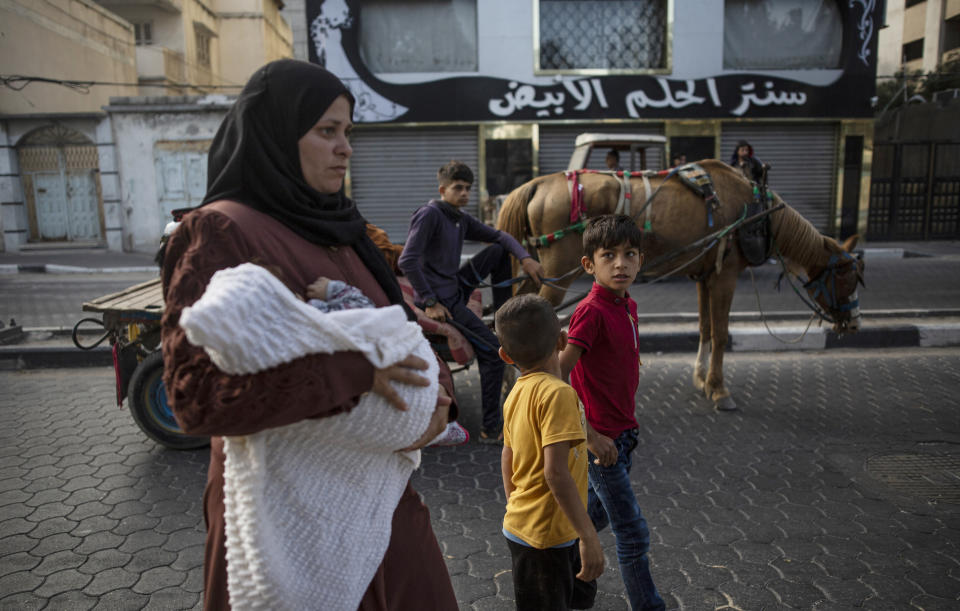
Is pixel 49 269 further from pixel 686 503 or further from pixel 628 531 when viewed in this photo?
pixel 628 531

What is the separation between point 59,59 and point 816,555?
21.1m

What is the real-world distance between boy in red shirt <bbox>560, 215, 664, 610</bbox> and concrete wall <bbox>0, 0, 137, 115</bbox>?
699 inches

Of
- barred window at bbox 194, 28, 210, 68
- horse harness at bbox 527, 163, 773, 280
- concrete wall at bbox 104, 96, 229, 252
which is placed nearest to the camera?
horse harness at bbox 527, 163, 773, 280

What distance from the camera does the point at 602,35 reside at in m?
16.6

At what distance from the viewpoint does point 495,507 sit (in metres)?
3.62

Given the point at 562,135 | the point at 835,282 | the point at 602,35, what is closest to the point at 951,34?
the point at 602,35

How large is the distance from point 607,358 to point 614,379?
3.3 inches

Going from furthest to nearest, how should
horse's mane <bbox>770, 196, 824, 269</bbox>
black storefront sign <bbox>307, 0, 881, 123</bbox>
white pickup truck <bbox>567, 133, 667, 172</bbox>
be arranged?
black storefront sign <bbox>307, 0, 881, 123</bbox>, white pickup truck <bbox>567, 133, 667, 172</bbox>, horse's mane <bbox>770, 196, 824, 269</bbox>

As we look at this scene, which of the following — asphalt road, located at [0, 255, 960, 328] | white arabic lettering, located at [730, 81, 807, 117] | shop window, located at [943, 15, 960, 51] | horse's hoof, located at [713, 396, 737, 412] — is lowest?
horse's hoof, located at [713, 396, 737, 412]

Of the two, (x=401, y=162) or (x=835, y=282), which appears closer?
(x=835, y=282)

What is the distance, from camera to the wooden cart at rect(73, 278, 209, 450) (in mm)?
4430

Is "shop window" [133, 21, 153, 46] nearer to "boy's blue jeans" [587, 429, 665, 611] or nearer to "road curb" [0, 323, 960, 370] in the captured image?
"road curb" [0, 323, 960, 370]

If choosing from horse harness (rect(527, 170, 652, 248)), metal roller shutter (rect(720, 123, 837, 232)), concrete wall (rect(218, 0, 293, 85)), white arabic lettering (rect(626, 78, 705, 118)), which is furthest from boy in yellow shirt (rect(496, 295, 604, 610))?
concrete wall (rect(218, 0, 293, 85))

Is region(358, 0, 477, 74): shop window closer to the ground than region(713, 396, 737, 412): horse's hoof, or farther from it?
farther from it
